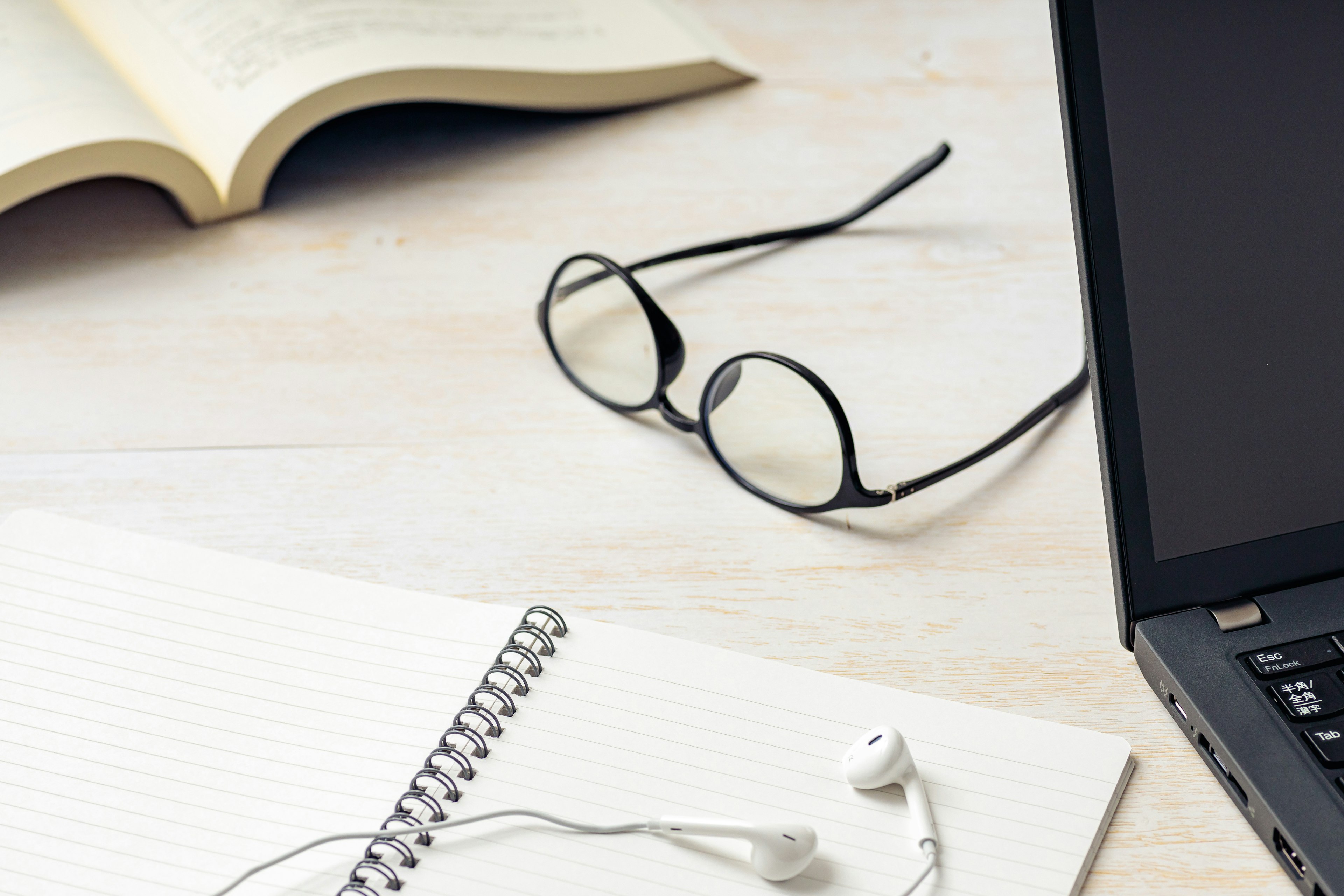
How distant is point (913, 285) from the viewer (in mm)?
772

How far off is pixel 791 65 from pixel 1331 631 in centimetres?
72

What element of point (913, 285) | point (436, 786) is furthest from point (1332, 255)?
point (436, 786)

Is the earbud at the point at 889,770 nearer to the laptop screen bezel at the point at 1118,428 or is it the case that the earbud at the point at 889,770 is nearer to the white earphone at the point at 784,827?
the white earphone at the point at 784,827

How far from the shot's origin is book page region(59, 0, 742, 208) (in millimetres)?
810

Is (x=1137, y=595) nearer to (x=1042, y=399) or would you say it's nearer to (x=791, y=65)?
(x=1042, y=399)

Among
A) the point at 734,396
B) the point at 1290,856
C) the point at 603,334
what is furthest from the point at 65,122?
the point at 1290,856

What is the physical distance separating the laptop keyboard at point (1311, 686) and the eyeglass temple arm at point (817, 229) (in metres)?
0.44

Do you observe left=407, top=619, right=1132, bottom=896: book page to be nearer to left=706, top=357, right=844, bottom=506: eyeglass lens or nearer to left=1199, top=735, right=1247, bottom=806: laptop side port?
left=1199, top=735, right=1247, bottom=806: laptop side port

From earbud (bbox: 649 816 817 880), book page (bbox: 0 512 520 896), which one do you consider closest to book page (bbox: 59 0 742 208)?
book page (bbox: 0 512 520 896)

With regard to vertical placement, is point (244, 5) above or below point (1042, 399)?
above

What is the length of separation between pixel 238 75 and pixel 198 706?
1.77 feet

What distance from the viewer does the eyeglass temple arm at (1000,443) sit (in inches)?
23.4

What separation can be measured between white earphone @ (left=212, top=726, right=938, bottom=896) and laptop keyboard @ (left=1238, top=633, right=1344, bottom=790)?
0.15 meters

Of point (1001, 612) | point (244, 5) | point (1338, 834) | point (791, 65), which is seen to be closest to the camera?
point (1338, 834)
